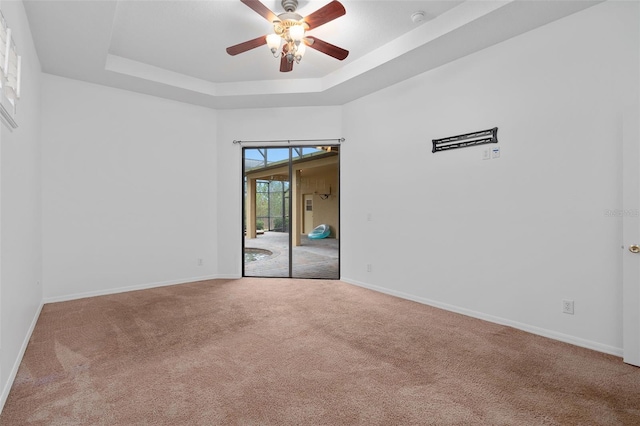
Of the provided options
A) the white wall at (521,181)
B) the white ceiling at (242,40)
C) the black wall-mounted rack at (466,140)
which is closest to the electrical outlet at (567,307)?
the white wall at (521,181)

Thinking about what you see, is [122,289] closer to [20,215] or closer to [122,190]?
[122,190]

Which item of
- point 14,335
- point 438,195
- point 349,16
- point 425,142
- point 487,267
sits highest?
point 349,16

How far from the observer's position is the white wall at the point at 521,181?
8.40 ft

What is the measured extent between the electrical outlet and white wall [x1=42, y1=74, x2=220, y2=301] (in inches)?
181

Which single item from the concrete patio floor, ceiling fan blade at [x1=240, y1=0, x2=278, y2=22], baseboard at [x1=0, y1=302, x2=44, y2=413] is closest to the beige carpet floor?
baseboard at [x1=0, y1=302, x2=44, y2=413]

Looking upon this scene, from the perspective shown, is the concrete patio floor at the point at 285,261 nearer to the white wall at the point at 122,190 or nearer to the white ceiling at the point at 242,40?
the white wall at the point at 122,190

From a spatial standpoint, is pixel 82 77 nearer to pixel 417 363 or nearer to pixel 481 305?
pixel 417 363

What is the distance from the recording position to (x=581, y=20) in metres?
2.67

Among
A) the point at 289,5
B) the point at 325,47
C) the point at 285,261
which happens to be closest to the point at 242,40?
the point at 289,5

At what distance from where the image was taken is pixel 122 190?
4395 millimetres

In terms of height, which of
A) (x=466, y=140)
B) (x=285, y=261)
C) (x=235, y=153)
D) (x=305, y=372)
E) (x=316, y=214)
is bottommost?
(x=305, y=372)

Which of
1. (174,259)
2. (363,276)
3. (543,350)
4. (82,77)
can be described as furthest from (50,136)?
(543,350)

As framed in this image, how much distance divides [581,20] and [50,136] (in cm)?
567

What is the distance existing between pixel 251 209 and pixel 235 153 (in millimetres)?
1326
